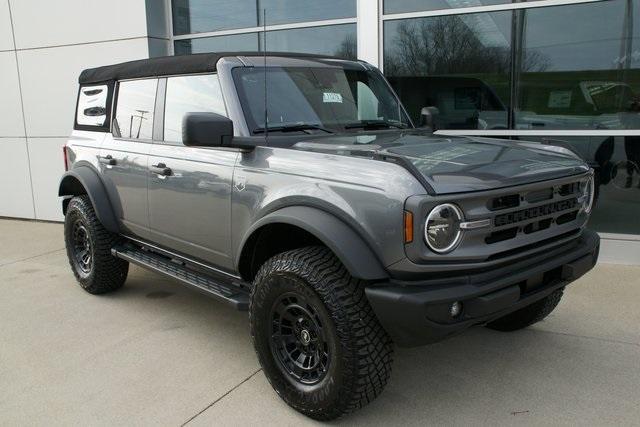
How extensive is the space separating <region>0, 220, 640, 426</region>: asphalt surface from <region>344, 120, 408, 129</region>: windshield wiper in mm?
1551

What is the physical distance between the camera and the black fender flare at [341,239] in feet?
8.63

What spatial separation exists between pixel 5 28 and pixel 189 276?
6.96m

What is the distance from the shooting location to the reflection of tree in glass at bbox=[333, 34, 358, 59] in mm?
7012

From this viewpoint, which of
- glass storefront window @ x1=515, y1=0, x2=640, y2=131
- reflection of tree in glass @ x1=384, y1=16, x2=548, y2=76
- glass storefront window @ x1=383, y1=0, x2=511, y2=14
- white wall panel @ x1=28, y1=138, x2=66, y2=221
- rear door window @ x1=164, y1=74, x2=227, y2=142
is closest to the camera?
rear door window @ x1=164, y1=74, x2=227, y2=142

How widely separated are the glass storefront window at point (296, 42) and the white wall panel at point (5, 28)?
2.64m

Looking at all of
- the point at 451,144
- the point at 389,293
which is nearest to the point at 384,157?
the point at 389,293

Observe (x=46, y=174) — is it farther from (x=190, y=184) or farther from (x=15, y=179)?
(x=190, y=184)

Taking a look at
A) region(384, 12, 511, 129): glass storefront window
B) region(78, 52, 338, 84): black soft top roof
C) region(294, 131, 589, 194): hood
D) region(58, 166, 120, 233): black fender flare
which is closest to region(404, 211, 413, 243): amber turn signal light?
region(294, 131, 589, 194): hood

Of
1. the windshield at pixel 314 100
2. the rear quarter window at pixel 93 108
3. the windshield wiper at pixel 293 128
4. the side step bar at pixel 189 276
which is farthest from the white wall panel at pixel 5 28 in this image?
the windshield wiper at pixel 293 128

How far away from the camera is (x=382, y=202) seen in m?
2.60

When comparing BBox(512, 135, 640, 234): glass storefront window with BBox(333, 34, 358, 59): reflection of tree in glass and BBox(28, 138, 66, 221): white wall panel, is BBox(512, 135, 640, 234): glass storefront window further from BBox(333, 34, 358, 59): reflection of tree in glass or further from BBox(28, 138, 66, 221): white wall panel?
BBox(28, 138, 66, 221): white wall panel

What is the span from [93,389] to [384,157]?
2196 mm

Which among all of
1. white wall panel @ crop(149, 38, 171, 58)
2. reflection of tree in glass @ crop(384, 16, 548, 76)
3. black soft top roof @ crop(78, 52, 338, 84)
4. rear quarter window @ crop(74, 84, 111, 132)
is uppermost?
white wall panel @ crop(149, 38, 171, 58)

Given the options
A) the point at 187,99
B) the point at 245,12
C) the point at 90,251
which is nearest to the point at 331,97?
the point at 187,99
